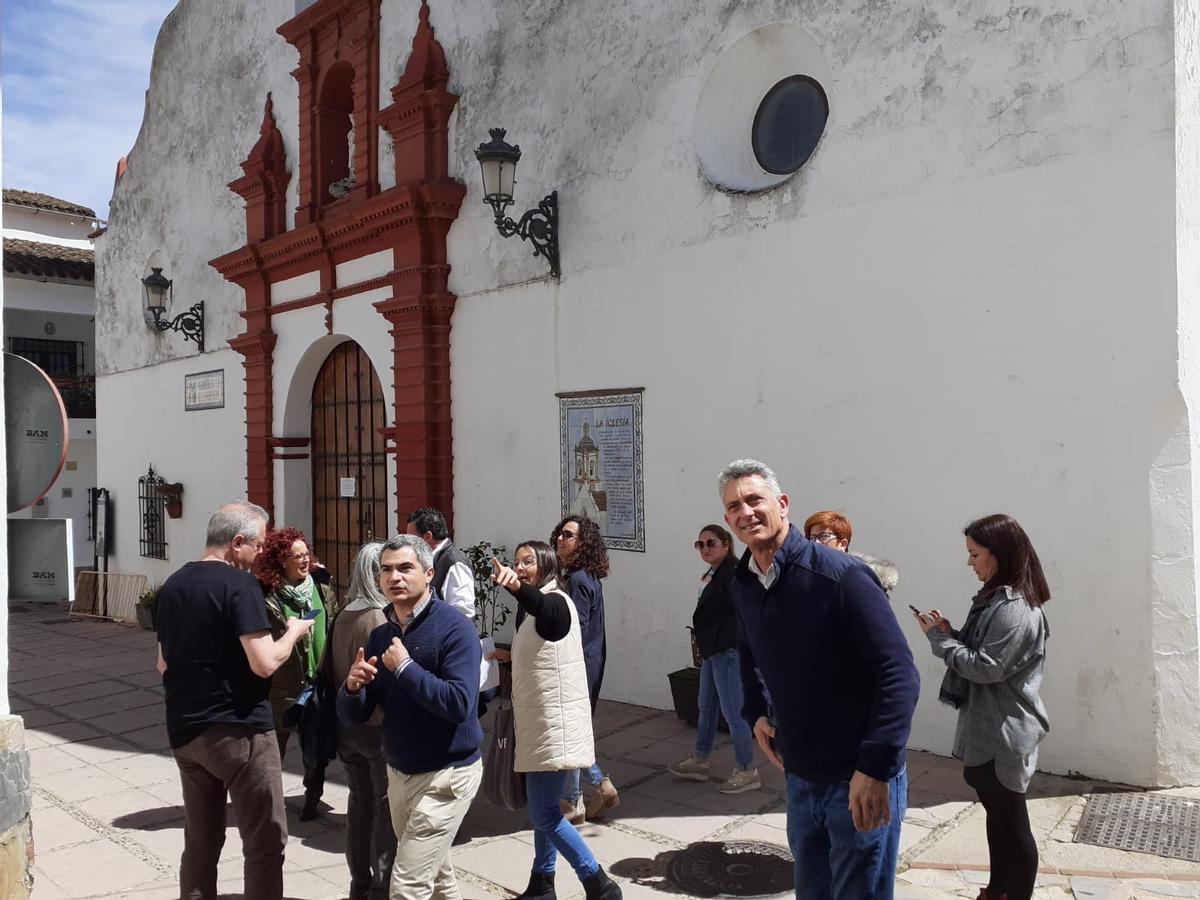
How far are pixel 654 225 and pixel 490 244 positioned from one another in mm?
1844

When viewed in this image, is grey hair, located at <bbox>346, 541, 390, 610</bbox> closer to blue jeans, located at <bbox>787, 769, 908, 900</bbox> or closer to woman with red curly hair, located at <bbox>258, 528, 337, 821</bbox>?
woman with red curly hair, located at <bbox>258, 528, 337, 821</bbox>

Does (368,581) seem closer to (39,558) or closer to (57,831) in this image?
(39,558)

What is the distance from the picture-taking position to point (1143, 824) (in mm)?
4867

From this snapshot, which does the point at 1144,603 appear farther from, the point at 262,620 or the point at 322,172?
the point at 322,172

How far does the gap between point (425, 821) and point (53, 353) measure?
22169 millimetres

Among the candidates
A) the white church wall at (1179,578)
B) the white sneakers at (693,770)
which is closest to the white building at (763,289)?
the white church wall at (1179,578)

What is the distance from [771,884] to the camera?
14.6 ft

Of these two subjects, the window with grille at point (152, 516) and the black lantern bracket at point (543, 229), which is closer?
the black lantern bracket at point (543, 229)

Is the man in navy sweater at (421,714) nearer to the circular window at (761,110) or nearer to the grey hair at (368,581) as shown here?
the grey hair at (368,581)

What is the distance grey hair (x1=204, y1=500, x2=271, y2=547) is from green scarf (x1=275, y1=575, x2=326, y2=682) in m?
1.11

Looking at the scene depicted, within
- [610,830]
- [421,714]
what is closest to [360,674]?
[421,714]

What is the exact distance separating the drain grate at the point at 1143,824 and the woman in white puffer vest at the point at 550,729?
7.83 ft

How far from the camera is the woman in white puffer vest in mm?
4062

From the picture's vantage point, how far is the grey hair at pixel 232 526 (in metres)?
3.91
